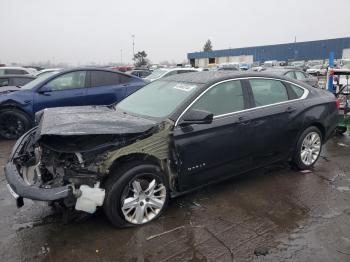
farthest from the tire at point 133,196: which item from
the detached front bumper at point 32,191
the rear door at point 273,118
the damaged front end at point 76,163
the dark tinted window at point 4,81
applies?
the dark tinted window at point 4,81

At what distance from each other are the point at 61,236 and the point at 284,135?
10.4 feet

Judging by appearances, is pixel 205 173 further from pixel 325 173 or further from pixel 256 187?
pixel 325 173

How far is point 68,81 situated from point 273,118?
16.6 ft

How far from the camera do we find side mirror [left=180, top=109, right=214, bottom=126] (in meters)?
3.59

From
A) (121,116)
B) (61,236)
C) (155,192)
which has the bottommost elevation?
(61,236)

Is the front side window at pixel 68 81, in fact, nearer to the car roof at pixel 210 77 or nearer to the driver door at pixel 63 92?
the driver door at pixel 63 92

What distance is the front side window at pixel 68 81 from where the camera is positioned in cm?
756

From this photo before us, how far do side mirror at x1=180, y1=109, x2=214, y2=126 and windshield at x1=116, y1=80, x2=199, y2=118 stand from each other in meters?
0.21

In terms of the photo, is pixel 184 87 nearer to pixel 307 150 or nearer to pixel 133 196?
pixel 133 196

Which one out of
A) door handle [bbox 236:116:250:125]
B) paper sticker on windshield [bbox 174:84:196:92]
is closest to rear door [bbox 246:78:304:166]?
door handle [bbox 236:116:250:125]

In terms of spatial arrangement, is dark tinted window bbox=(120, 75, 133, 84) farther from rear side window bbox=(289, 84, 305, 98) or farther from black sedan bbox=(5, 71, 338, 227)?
rear side window bbox=(289, 84, 305, 98)

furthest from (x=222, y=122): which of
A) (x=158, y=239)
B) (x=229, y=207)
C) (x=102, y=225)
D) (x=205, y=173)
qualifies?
(x=102, y=225)

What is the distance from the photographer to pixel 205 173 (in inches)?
155

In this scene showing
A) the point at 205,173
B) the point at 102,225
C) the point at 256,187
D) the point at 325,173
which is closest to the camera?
the point at 102,225
